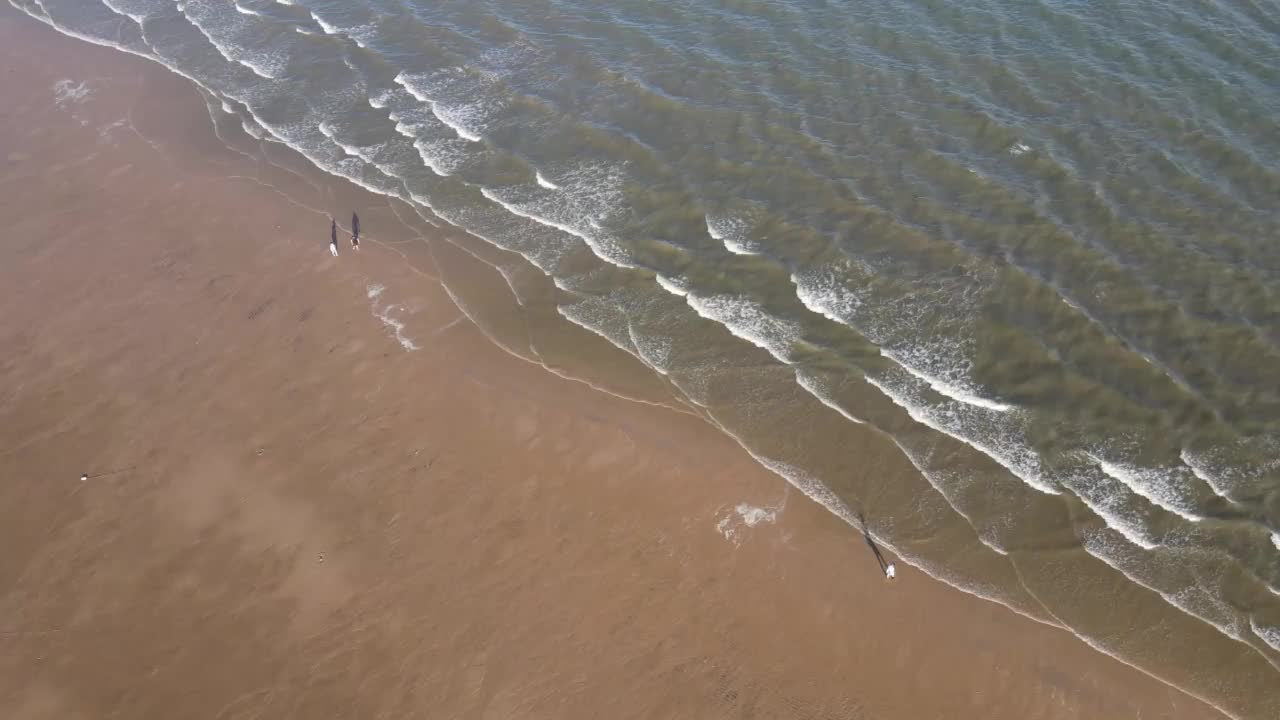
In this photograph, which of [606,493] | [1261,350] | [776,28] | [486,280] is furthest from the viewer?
[776,28]

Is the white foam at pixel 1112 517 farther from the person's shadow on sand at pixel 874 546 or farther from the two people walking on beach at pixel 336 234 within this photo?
the two people walking on beach at pixel 336 234

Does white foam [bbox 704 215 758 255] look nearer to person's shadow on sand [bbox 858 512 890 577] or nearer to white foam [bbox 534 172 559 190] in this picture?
white foam [bbox 534 172 559 190]

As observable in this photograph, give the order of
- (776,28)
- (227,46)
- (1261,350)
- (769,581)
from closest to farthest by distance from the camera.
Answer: (769,581), (1261,350), (776,28), (227,46)

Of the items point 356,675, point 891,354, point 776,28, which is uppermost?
point 776,28

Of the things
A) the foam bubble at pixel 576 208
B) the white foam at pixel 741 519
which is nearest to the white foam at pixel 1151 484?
the white foam at pixel 741 519

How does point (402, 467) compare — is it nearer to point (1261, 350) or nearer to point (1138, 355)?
point (1138, 355)

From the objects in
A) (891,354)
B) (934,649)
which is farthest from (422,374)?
(934,649)

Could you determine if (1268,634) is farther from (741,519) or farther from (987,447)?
(741,519)
